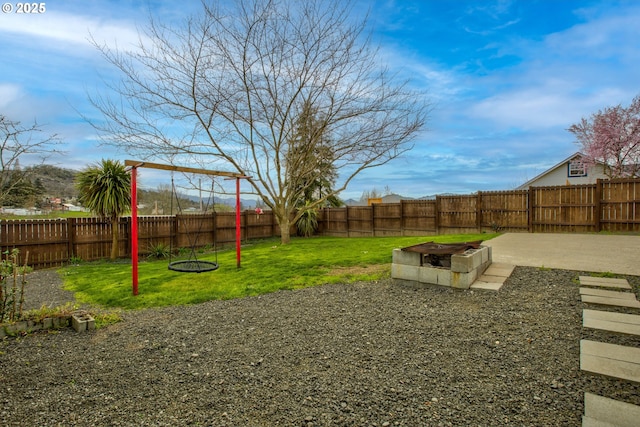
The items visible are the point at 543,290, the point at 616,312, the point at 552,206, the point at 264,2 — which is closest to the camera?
the point at 616,312

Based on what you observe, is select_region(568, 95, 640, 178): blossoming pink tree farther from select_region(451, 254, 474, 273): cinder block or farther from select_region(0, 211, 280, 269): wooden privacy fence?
select_region(0, 211, 280, 269): wooden privacy fence

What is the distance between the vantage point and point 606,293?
3727mm

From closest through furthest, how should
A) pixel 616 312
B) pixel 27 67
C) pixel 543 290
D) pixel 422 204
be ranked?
1. pixel 616 312
2. pixel 543 290
3. pixel 27 67
4. pixel 422 204

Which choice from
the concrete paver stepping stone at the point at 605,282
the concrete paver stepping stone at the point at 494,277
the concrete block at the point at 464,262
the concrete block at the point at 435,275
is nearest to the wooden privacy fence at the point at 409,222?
the concrete block at the point at 435,275

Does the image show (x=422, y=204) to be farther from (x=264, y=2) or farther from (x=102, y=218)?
(x=102, y=218)

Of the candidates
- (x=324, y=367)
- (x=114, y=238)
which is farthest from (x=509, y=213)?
(x=114, y=238)

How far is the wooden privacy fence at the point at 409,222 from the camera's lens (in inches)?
350

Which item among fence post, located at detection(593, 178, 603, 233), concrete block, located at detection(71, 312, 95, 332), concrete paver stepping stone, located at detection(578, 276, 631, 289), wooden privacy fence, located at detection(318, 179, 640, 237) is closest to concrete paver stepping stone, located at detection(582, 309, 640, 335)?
concrete paver stepping stone, located at detection(578, 276, 631, 289)

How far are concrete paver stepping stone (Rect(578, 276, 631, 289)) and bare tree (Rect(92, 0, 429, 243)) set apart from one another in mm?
7176

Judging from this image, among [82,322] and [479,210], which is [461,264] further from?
[479,210]

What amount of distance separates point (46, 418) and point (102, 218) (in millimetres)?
9421

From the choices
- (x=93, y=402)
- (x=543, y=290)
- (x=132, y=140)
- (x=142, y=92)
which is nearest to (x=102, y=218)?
(x=132, y=140)

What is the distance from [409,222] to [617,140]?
12792mm

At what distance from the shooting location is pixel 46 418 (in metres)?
1.92
